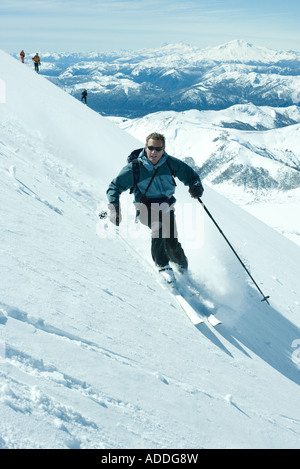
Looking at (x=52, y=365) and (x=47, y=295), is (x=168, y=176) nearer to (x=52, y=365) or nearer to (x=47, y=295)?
(x=47, y=295)

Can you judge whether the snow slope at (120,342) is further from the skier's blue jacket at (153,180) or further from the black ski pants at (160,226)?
the skier's blue jacket at (153,180)

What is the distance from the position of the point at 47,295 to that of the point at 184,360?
6.61 feet

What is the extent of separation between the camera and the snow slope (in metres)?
2.85

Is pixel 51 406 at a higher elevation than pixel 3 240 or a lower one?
lower

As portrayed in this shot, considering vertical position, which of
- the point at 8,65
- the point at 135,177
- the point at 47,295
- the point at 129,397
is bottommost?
the point at 129,397

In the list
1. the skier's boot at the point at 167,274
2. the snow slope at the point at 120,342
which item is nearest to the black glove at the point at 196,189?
the skier's boot at the point at 167,274

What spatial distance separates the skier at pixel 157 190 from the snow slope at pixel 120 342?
2.02 feet

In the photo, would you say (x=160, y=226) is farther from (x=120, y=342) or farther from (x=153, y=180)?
(x=120, y=342)

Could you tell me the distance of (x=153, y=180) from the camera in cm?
647

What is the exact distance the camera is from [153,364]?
13.0ft

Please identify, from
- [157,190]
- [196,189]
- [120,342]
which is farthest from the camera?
[196,189]

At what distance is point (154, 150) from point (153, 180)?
24.3 inches

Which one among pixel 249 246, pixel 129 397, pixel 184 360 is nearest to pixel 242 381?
pixel 184 360

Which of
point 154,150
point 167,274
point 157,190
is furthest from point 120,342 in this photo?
point 154,150
